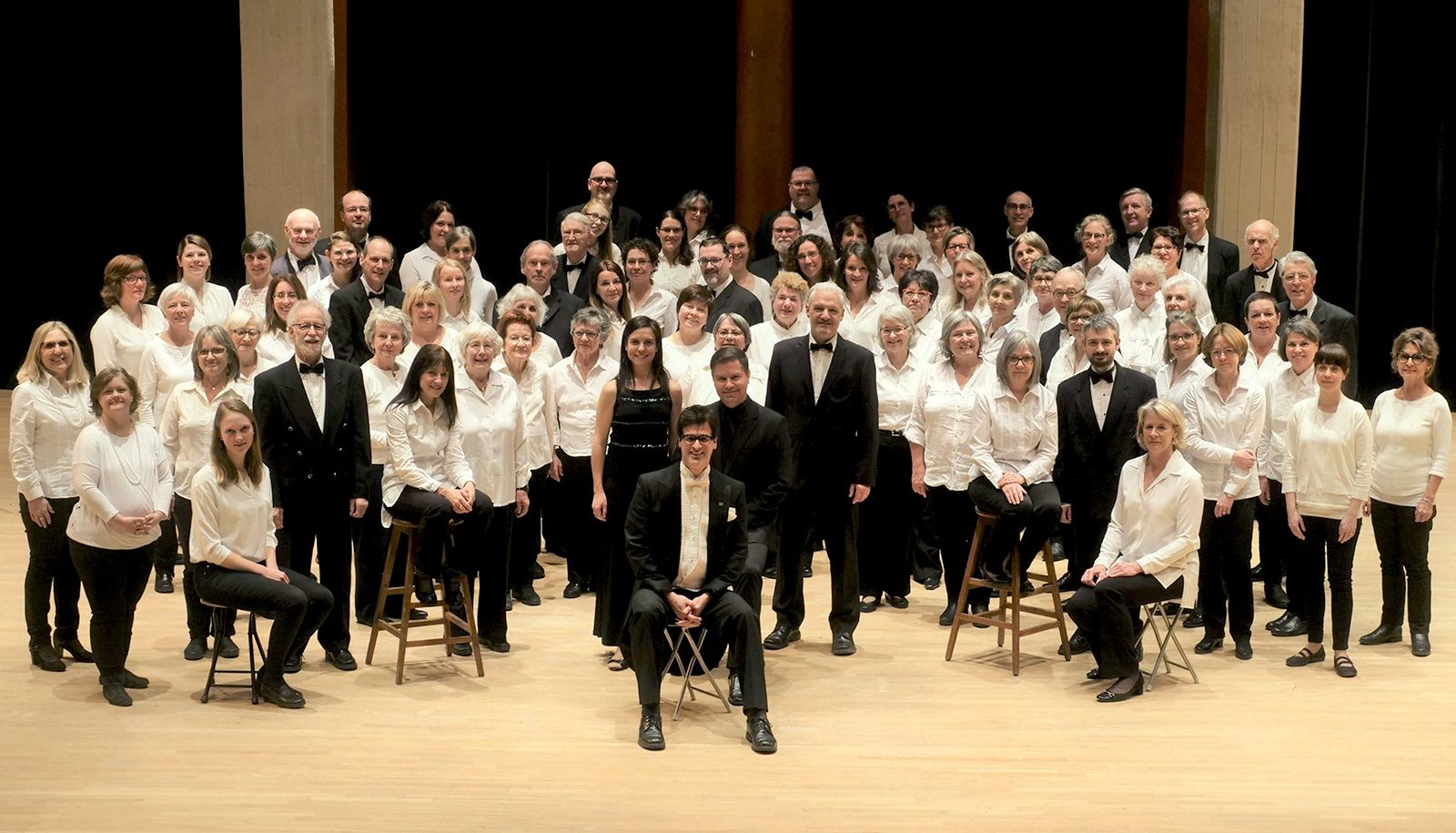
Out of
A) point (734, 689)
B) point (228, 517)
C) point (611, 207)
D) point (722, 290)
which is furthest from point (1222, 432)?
point (611, 207)

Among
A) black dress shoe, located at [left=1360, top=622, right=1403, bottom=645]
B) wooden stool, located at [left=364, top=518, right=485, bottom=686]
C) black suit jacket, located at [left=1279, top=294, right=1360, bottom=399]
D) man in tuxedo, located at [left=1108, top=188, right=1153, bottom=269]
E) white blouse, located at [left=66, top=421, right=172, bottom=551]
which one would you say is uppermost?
man in tuxedo, located at [left=1108, top=188, right=1153, bottom=269]

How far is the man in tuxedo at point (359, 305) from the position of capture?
7117 mm

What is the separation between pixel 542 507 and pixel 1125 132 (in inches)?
222

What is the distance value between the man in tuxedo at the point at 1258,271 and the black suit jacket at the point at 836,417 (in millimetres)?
2333

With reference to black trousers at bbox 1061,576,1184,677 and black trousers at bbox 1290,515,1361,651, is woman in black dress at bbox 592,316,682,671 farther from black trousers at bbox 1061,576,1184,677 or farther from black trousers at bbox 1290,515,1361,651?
black trousers at bbox 1290,515,1361,651

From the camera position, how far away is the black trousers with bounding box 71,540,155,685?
5.50 m

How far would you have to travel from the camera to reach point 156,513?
549 cm

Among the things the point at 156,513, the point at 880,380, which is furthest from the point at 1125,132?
the point at 156,513

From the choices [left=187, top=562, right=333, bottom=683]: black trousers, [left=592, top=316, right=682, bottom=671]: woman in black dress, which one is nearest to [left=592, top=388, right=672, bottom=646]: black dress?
[left=592, top=316, right=682, bottom=671]: woman in black dress

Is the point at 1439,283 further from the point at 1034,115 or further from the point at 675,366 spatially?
the point at 675,366

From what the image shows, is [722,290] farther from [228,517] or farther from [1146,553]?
[228,517]

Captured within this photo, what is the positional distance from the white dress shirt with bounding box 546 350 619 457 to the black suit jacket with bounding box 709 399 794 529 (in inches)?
39.9

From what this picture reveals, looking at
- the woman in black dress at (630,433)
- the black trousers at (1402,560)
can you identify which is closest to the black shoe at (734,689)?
the woman in black dress at (630,433)

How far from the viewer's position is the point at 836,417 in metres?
6.30
